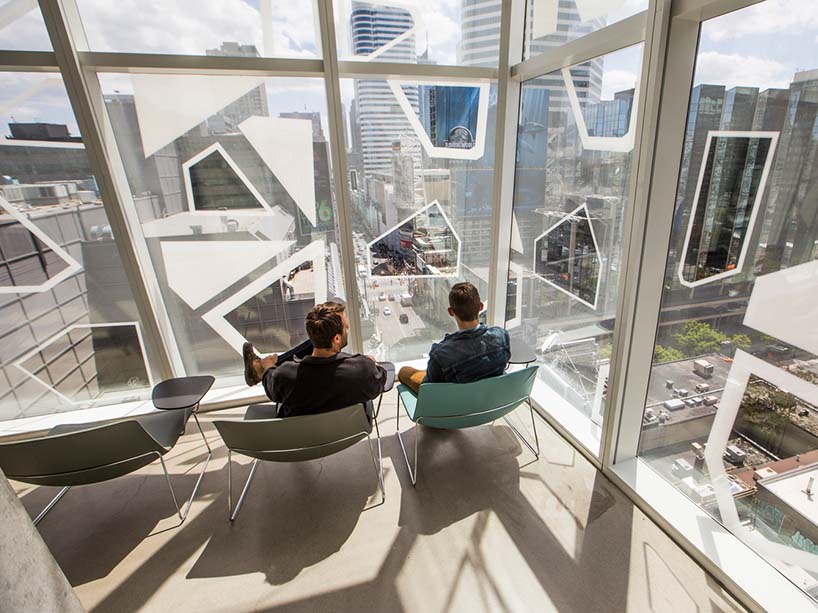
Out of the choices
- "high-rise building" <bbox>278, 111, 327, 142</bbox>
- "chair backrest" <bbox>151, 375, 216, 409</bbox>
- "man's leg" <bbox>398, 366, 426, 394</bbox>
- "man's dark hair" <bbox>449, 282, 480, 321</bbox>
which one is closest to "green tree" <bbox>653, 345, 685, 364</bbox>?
"man's dark hair" <bbox>449, 282, 480, 321</bbox>

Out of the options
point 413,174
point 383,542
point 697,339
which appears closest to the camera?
point 697,339

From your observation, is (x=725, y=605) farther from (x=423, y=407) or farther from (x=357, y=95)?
Result: (x=357, y=95)

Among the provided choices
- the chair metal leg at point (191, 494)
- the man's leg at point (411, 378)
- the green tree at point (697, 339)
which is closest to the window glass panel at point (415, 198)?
the man's leg at point (411, 378)

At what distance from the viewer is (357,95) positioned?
295cm

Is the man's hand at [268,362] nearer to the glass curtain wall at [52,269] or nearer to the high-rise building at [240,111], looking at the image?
the glass curtain wall at [52,269]

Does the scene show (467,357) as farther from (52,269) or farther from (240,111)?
(52,269)

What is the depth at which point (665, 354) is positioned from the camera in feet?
7.10

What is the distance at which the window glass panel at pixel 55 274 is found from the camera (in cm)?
255

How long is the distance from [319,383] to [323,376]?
4 cm

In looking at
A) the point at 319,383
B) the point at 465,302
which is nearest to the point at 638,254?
the point at 465,302

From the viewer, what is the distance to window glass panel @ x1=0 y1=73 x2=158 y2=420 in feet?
8.36

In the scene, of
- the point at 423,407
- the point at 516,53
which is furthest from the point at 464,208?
the point at 423,407

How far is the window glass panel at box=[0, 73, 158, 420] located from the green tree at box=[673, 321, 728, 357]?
3.53 metres

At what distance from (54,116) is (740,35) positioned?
143 inches
